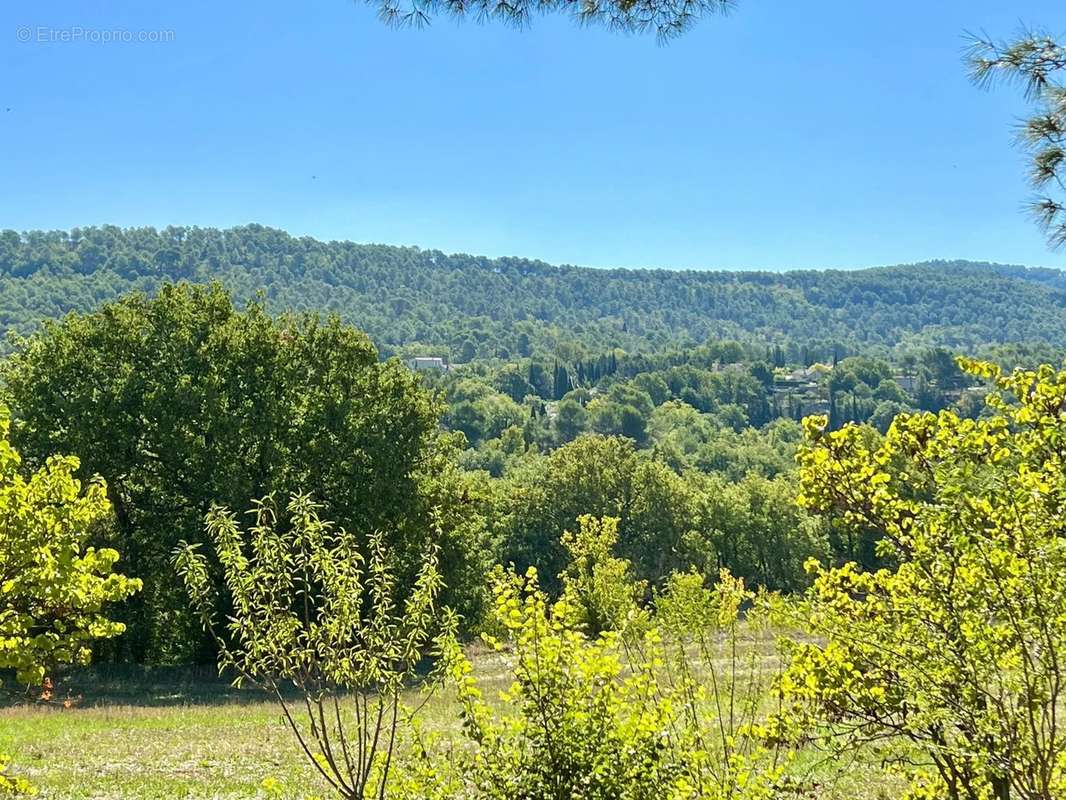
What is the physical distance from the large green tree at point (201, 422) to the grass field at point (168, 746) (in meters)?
5.54

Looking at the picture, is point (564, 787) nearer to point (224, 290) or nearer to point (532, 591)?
point (532, 591)

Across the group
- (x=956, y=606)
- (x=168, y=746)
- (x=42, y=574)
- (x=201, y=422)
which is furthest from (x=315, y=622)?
(x=201, y=422)

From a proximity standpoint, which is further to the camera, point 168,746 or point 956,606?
point 168,746

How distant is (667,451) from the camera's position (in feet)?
453

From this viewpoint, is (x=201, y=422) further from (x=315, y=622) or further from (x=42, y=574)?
(x=315, y=622)

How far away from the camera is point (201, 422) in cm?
2680

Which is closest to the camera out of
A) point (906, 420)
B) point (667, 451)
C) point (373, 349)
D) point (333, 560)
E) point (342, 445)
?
point (333, 560)

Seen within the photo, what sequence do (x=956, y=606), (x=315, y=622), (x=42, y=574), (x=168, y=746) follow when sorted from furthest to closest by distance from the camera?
1. (x=168, y=746)
2. (x=42, y=574)
3. (x=956, y=606)
4. (x=315, y=622)

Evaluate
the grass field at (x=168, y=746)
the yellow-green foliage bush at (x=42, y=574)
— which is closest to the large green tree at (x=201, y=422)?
the grass field at (x=168, y=746)

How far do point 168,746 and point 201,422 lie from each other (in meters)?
14.1

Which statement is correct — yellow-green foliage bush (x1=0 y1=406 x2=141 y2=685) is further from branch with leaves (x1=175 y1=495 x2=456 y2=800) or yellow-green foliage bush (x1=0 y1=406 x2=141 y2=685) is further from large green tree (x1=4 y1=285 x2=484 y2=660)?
large green tree (x1=4 y1=285 x2=484 y2=660)

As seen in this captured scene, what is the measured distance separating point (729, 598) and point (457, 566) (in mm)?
26050

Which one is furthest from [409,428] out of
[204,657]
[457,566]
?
[204,657]

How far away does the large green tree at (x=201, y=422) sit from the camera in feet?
85.9
